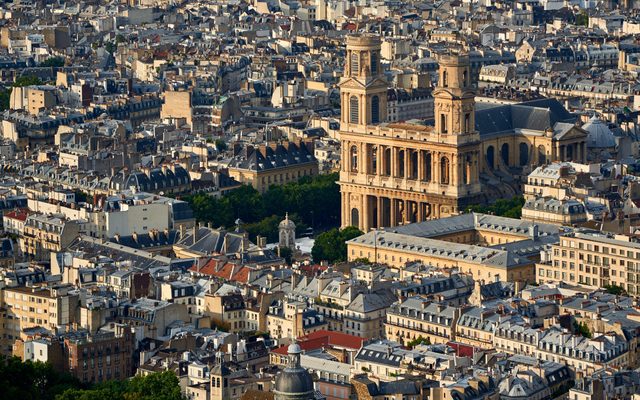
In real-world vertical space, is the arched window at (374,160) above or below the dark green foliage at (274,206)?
above

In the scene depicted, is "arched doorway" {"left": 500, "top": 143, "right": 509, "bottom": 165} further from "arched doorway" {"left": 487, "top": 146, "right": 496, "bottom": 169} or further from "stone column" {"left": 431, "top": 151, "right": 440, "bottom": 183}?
"stone column" {"left": 431, "top": 151, "right": 440, "bottom": 183}

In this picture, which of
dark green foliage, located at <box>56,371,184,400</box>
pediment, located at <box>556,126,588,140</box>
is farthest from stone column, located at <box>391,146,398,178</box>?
dark green foliage, located at <box>56,371,184,400</box>

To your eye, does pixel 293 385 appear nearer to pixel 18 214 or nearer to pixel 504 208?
pixel 18 214

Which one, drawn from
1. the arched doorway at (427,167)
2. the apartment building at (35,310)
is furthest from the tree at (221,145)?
the apartment building at (35,310)

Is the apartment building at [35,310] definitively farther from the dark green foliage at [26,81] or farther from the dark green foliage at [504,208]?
the dark green foliage at [26,81]

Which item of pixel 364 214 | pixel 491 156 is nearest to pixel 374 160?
pixel 364 214

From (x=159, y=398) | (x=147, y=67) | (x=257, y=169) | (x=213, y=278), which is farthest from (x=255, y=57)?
(x=159, y=398)
